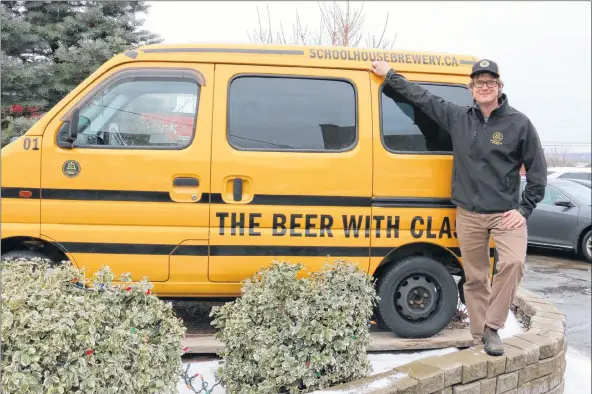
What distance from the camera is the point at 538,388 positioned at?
3.51 meters

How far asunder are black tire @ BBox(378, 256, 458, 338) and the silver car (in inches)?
263

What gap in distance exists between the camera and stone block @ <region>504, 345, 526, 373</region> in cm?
332

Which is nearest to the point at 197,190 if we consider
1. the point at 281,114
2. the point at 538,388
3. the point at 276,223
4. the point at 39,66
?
the point at 276,223

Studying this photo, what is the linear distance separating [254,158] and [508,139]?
5.78ft

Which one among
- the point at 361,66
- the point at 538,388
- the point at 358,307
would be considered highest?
the point at 361,66

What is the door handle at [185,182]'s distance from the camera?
3492mm

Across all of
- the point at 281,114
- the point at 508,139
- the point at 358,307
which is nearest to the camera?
the point at 358,307

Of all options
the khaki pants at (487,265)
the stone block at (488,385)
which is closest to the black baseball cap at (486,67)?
the khaki pants at (487,265)

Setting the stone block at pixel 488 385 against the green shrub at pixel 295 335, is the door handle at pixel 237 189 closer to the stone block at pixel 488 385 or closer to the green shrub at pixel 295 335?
the green shrub at pixel 295 335

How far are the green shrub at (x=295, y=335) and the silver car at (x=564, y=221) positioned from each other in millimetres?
7887

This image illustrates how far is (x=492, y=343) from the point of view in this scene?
3346 mm

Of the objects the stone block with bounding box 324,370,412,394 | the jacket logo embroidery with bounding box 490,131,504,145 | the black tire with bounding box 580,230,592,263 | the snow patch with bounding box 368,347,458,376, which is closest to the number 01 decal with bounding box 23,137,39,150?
the stone block with bounding box 324,370,412,394

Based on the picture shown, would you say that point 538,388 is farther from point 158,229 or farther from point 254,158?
point 158,229

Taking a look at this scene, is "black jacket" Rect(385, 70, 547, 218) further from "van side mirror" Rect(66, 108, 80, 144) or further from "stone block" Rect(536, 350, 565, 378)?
"van side mirror" Rect(66, 108, 80, 144)
